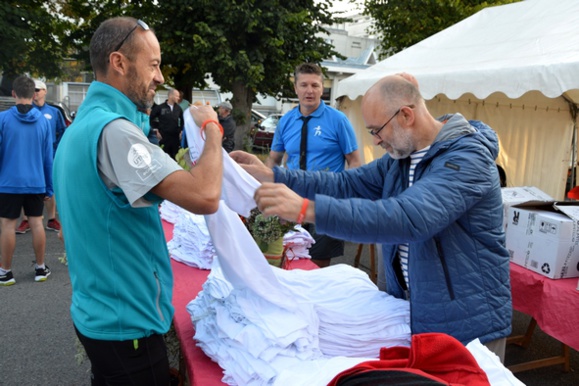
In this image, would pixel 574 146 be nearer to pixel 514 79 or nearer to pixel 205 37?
pixel 514 79

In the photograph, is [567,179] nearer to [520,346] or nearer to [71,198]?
[520,346]

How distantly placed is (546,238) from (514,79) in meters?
2.62

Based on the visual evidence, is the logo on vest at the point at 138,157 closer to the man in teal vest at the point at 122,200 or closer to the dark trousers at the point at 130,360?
the man in teal vest at the point at 122,200

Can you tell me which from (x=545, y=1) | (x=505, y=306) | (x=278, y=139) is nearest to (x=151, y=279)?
(x=505, y=306)

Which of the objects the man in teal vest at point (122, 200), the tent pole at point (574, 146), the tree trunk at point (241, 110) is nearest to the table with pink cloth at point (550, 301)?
the man in teal vest at point (122, 200)

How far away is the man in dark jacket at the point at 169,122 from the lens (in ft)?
34.9

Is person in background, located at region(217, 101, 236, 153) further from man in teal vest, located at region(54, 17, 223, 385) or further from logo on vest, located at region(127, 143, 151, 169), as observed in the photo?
logo on vest, located at region(127, 143, 151, 169)

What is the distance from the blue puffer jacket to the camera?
1.47 meters

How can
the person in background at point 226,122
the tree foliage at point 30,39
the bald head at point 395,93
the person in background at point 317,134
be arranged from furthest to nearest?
the tree foliage at point 30,39, the person in background at point 226,122, the person in background at point 317,134, the bald head at point 395,93

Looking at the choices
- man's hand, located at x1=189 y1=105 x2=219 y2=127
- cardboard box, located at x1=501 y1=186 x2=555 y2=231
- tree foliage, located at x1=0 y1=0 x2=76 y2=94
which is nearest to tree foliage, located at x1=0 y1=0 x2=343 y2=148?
tree foliage, located at x1=0 y1=0 x2=76 y2=94

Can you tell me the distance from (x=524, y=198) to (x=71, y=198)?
3286 mm

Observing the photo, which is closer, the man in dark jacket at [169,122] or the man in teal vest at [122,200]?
the man in teal vest at [122,200]

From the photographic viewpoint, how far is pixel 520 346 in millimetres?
4098

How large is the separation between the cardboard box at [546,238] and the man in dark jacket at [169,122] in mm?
8478
